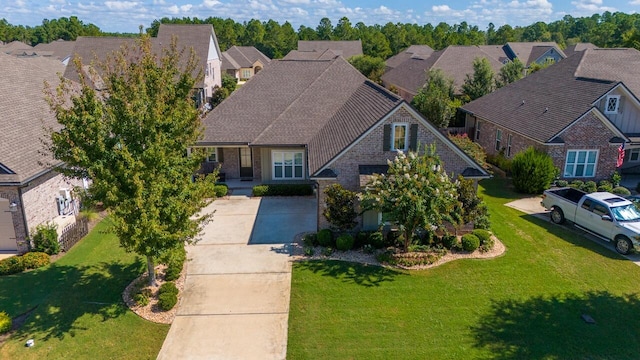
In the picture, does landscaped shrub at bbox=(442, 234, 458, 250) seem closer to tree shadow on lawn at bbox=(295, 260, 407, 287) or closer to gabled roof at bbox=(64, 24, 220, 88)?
tree shadow on lawn at bbox=(295, 260, 407, 287)

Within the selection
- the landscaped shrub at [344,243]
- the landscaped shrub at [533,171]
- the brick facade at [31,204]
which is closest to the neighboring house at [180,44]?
the brick facade at [31,204]

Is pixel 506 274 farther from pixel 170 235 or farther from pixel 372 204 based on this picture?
pixel 170 235

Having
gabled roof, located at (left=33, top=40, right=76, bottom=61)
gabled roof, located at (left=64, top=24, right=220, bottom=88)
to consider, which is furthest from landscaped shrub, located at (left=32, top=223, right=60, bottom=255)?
gabled roof, located at (left=33, top=40, right=76, bottom=61)

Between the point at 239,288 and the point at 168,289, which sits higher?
the point at 168,289

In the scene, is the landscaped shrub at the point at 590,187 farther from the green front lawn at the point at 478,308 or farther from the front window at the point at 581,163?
the green front lawn at the point at 478,308

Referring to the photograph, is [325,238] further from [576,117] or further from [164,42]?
[164,42]

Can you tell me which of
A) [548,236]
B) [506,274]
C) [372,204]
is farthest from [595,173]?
[372,204]

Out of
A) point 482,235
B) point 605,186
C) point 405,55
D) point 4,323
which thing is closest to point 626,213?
point 482,235
